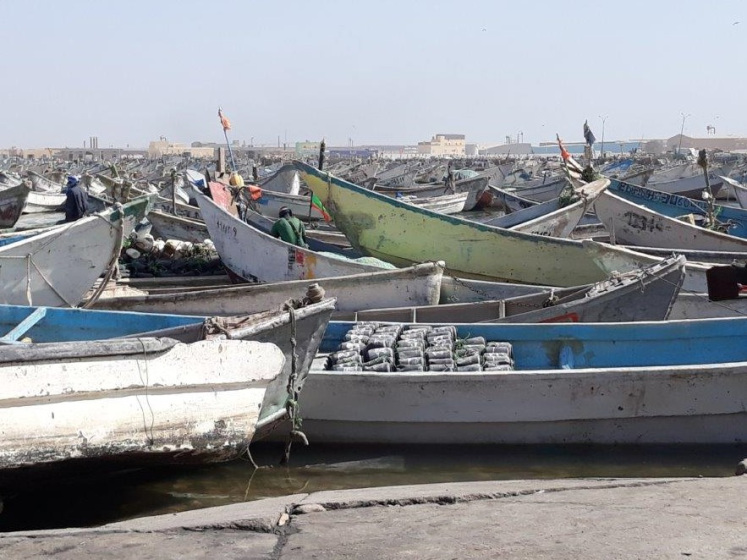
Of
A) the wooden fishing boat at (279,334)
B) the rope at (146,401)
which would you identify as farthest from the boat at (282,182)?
the rope at (146,401)

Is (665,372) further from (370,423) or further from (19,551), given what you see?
(19,551)

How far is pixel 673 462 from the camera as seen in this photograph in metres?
6.98

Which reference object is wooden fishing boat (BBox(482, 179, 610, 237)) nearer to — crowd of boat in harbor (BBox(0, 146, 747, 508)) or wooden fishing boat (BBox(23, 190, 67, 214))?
crowd of boat in harbor (BBox(0, 146, 747, 508))

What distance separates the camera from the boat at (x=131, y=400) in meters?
5.34

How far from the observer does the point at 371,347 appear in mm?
7473

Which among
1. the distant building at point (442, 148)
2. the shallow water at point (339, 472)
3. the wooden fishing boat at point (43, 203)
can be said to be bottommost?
the shallow water at point (339, 472)

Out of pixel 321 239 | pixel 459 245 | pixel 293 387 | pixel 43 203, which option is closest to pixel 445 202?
pixel 321 239

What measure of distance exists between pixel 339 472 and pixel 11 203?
16.0 m

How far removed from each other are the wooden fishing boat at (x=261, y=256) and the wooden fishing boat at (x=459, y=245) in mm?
1594

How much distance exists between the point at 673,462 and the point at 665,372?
77 cm

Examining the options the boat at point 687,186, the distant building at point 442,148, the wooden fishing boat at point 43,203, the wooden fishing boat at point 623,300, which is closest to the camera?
the wooden fishing boat at point 623,300

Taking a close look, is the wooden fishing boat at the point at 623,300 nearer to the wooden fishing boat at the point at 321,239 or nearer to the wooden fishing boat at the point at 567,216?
the wooden fishing boat at the point at 567,216

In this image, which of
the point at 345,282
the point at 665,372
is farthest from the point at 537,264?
the point at 665,372

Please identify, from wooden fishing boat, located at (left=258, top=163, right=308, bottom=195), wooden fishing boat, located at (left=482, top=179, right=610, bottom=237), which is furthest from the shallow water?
wooden fishing boat, located at (left=258, top=163, right=308, bottom=195)
